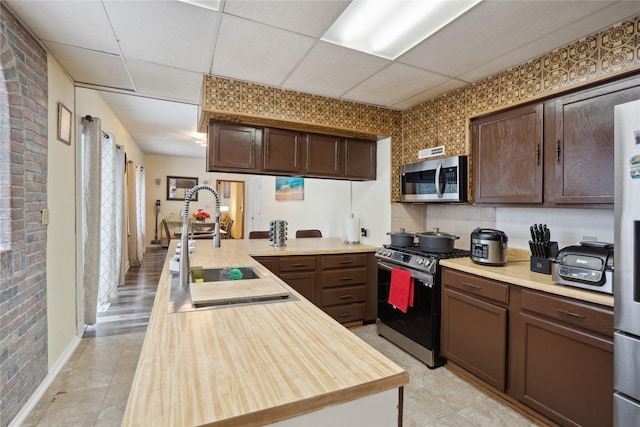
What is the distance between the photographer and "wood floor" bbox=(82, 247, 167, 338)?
3242mm

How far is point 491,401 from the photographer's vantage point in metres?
2.13

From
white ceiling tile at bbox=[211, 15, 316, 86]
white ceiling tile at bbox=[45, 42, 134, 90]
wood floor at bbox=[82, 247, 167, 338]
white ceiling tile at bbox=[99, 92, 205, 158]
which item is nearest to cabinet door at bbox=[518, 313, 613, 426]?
white ceiling tile at bbox=[211, 15, 316, 86]

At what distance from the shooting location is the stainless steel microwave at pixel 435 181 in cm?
282

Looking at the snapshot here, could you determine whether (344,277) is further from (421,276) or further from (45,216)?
(45,216)

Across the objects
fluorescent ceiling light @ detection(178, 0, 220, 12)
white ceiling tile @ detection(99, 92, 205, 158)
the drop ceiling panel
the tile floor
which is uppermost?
white ceiling tile @ detection(99, 92, 205, 158)

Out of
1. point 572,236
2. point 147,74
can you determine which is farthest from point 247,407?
point 147,74

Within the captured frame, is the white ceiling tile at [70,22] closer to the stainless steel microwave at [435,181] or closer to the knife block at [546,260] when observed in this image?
the stainless steel microwave at [435,181]

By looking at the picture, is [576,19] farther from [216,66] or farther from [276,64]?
[216,66]

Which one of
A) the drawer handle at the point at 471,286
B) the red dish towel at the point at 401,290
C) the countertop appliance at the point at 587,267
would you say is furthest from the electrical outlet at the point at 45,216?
the countertop appliance at the point at 587,267

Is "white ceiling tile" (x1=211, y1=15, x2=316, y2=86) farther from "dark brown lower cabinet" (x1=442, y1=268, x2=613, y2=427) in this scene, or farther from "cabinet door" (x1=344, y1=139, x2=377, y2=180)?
"dark brown lower cabinet" (x1=442, y1=268, x2=613, y2=427)

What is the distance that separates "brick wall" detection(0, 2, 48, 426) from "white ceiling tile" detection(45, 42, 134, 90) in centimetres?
16

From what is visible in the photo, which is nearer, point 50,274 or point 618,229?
point 618,229

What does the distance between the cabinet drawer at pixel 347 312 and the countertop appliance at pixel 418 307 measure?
0.40m

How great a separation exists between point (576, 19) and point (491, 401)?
2459 mm
